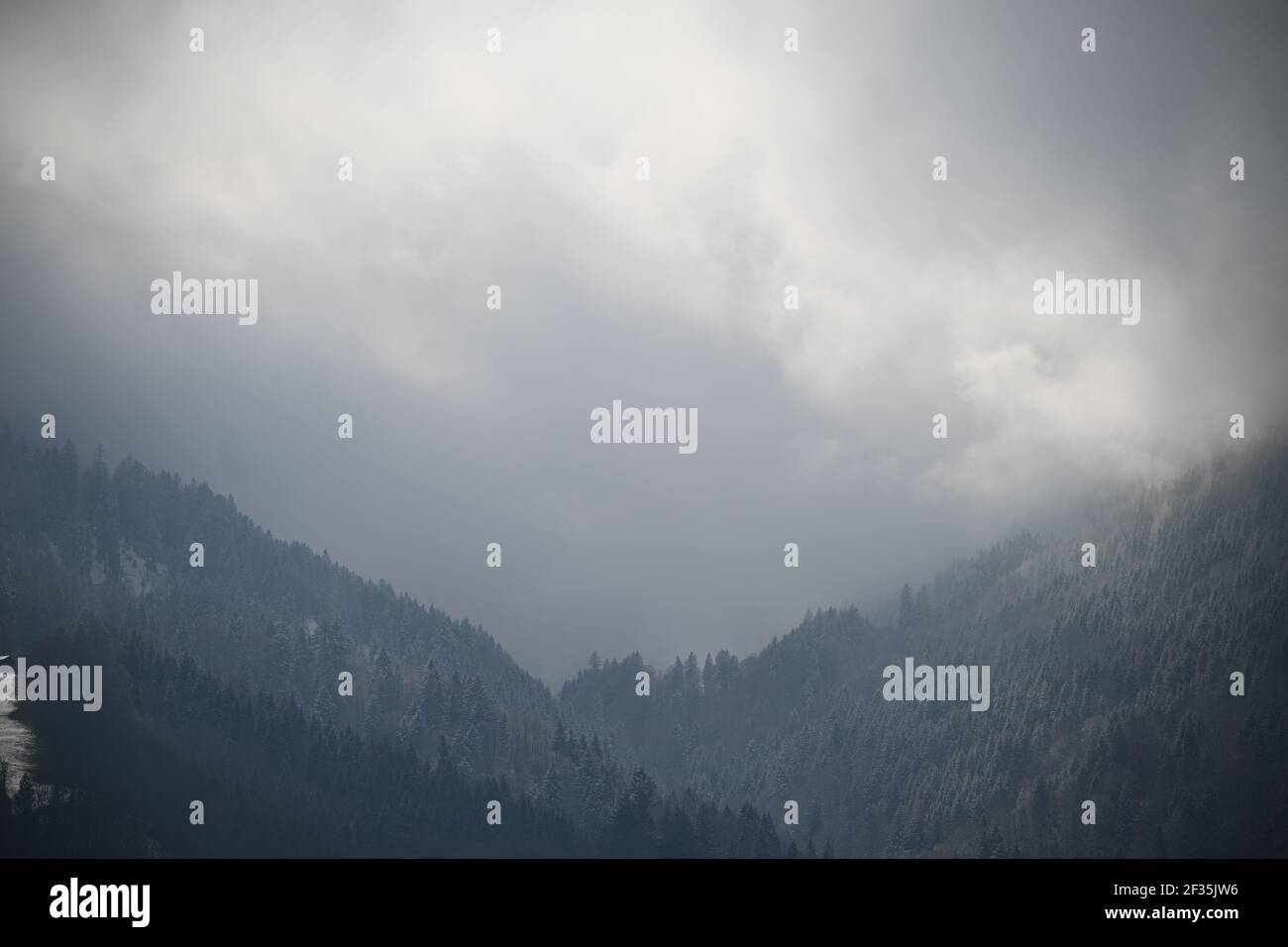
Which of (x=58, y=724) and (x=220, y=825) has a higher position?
(x=58, y=724)

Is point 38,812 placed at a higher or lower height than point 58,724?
lower
